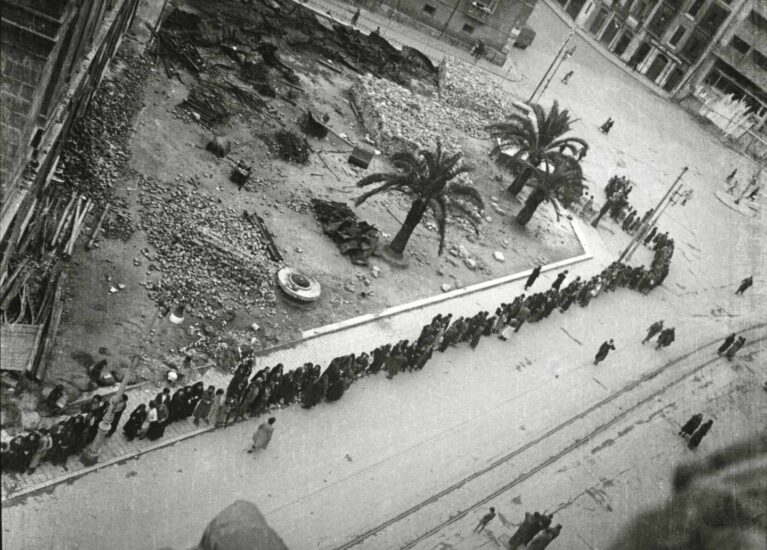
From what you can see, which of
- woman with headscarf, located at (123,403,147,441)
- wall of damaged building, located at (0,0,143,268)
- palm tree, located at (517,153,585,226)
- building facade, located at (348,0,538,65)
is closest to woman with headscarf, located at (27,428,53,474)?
woman with headscarf, located at (123,403,147,441)

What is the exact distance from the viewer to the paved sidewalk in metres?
12.0

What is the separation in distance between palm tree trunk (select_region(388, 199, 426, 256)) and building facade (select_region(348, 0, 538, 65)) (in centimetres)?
2444

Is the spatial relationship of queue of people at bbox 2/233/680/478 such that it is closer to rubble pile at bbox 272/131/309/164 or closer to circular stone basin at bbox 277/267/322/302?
circular stone basin at bbox 277/267/322/302

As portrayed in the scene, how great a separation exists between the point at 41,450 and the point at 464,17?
38.9 m

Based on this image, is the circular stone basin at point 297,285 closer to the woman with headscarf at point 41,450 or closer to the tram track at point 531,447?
the tram track at point 531,447

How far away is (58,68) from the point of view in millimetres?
12906

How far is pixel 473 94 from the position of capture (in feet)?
120

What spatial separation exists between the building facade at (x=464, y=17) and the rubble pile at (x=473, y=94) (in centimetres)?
568

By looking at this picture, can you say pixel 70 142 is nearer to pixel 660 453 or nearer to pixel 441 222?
pixel 441 222

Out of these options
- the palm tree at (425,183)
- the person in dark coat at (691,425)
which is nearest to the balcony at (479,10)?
the palm tree at (425,183)

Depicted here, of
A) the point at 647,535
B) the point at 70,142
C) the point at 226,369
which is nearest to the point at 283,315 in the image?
the point at 226,369

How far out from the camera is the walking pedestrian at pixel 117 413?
12703mm

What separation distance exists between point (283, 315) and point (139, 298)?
12.2 feet

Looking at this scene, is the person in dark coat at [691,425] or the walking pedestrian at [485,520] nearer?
the walking pedestrian at [485,520]
